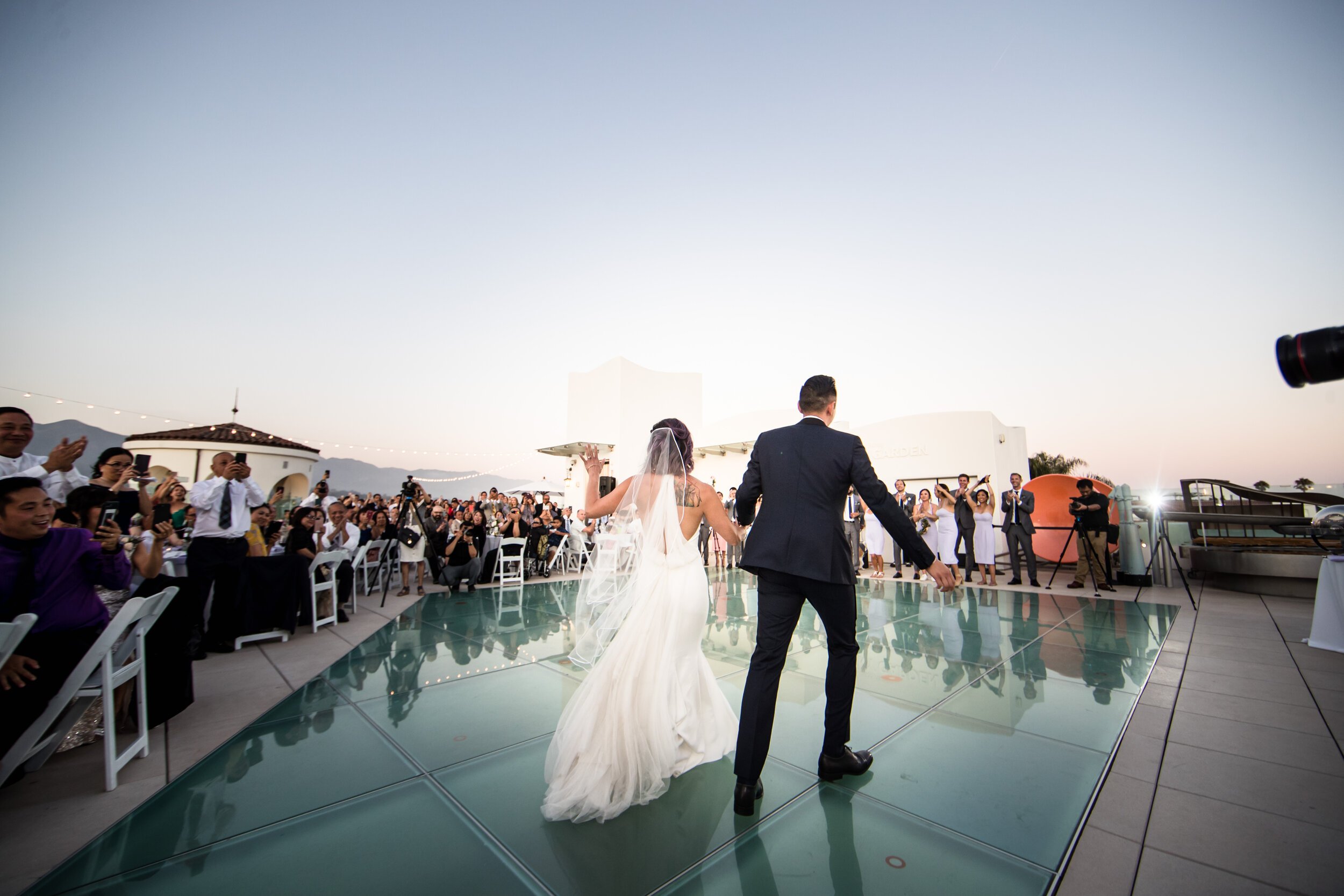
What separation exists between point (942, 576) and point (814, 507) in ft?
2.08

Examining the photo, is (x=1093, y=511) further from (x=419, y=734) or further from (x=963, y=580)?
(x=419, y=734)

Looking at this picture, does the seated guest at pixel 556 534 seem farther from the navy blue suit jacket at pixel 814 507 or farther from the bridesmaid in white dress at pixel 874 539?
the navy blue suit jacket at pixel 814 507

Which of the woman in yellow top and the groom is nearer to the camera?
the groom

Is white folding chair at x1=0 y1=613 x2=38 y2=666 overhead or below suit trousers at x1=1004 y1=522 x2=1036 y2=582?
overhead

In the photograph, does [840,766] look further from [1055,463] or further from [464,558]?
[1055,463]

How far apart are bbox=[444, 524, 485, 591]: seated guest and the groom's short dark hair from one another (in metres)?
7.47

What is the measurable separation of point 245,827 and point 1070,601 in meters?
8.83

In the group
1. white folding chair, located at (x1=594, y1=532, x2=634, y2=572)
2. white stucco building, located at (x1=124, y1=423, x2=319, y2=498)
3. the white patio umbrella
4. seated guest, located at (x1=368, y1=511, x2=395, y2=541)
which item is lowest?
seated guest, located at (x1=368, y1=511, x2=395, y2=541)

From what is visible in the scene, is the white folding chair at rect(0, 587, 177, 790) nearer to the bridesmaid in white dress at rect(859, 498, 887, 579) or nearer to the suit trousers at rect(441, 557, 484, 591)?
the suit trousers at rect(441, 557, 484, 591)

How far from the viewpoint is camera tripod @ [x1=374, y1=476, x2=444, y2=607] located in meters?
7.52

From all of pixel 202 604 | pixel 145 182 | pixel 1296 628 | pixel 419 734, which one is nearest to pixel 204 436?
pixel 145 182

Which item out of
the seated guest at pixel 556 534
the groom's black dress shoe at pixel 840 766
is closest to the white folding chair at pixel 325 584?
the seated guest at pixel 556 534

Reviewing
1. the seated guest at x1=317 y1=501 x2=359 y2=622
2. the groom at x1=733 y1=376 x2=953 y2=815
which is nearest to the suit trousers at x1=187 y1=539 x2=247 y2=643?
the seated guest at x1=317 y1=501 x2=359 y2=622

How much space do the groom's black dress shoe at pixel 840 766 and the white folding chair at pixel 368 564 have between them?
6825 millimetres
